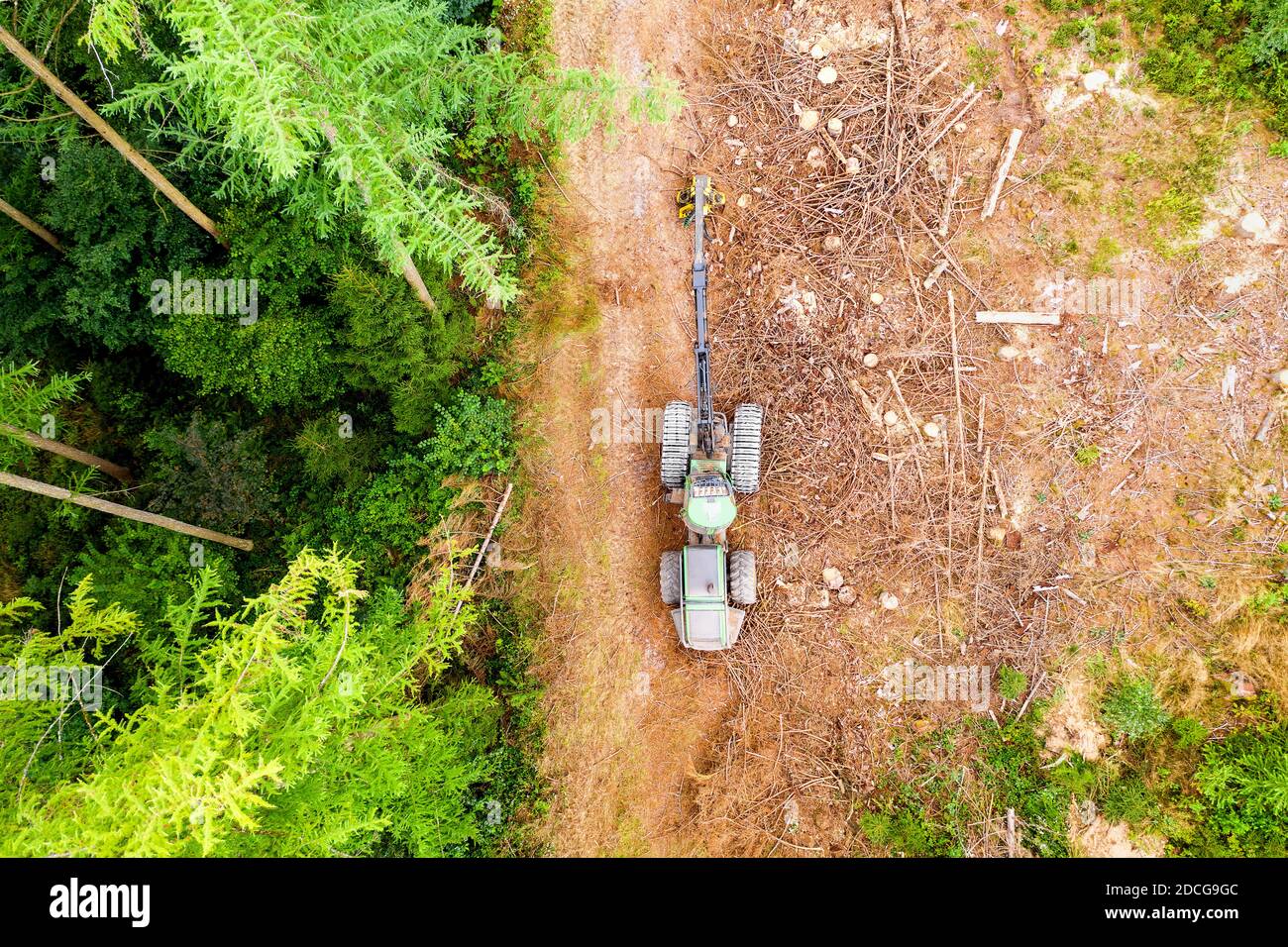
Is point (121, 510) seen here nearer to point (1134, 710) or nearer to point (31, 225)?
point (31, 225)

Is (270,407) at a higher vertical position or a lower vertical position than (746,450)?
higher

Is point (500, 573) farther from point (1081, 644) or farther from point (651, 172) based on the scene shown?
point (1081, 644)

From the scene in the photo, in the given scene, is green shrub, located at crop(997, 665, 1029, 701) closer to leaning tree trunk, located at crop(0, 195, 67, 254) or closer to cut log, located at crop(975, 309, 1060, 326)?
cut log, located at crop(975, 309, 1060, 326)

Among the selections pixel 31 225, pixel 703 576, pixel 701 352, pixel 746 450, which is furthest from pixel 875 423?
pixel 31 225

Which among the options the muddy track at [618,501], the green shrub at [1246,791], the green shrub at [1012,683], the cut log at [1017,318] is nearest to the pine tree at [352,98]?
the muddy track at [618,501]

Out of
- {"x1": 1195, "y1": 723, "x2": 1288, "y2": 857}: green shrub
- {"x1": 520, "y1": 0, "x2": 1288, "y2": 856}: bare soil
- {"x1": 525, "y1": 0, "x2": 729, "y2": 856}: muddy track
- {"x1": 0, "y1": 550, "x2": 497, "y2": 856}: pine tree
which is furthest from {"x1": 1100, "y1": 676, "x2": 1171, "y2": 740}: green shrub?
{"x1": 0, "y1": 550, "x2": 497, "y2": 856}: pine tree
